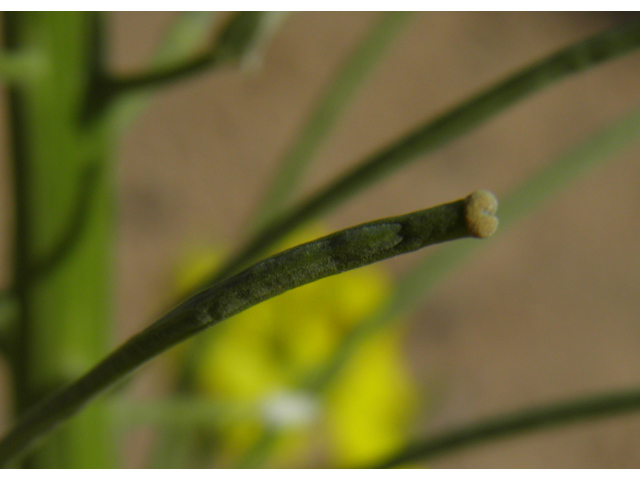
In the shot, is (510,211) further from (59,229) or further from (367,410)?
(367,410)

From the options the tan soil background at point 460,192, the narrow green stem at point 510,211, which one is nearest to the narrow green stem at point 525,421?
the narrow green stem at point 510,211

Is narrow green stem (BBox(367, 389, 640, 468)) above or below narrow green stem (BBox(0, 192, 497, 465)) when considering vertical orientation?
below

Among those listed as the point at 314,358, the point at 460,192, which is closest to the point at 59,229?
the point at 314,358

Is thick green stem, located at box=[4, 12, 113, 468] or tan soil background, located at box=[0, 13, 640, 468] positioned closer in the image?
thick green stem, located at box=[4, 12, 113, 468]

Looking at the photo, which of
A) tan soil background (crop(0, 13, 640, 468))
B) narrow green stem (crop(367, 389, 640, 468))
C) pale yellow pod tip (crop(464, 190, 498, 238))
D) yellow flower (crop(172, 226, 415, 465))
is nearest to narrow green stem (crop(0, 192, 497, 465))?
pale yellow pod tip (crop(464, 190, 498, 238))

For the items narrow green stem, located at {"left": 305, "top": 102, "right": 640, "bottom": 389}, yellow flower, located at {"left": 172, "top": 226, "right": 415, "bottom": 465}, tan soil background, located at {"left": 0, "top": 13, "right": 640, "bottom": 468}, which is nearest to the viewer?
narrow green stem, located at {"left": 305, "top": 102, "right": 640, "bottom": 389}

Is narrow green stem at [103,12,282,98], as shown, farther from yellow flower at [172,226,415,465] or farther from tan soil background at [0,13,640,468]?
tan soil background at [0,13,640,468]
